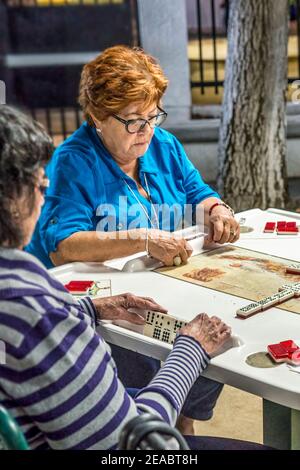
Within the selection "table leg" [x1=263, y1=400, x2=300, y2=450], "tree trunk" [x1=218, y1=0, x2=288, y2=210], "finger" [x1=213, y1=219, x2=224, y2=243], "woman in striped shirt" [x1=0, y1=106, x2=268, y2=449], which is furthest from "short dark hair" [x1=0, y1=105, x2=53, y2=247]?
"tree trunk" [x1=218, y1=0, x2=288, y2=210]

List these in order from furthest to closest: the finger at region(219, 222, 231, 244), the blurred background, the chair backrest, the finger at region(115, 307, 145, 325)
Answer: the blurred background → the finger at region(219, 222, 231, 244) → the finger at region(115, 307, 145, 325) → the chair backrest

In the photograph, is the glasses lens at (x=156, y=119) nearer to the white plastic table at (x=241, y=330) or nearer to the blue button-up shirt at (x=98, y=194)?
the blue button-up shirt at (x=98, y=194)

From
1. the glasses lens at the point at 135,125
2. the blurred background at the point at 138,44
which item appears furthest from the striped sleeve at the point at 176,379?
the blurred background at the point at 138,44

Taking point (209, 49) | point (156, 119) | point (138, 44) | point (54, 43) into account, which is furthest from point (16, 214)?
point (54, 43)

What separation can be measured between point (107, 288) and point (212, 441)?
72 cm

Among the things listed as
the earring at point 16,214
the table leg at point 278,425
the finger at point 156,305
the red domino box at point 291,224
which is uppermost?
the earring at point 16,214

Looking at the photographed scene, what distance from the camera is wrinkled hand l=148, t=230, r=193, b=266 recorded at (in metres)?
2.74

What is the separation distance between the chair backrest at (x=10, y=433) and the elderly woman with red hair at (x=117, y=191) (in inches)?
49.6

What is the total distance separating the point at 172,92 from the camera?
24.0 ft

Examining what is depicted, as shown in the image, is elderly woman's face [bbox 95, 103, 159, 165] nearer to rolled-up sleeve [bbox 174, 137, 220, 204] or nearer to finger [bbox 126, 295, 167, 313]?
rolled-up sleeve [bbox 174, 137, 220, 204]

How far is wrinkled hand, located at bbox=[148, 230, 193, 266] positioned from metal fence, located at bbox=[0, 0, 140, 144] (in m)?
5.67

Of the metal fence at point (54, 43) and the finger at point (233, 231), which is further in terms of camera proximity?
the metal fence at point (54, 43)

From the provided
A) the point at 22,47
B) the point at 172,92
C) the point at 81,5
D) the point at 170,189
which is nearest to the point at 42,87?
the point at 22,47

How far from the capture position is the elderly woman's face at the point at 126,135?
9.64 feet
